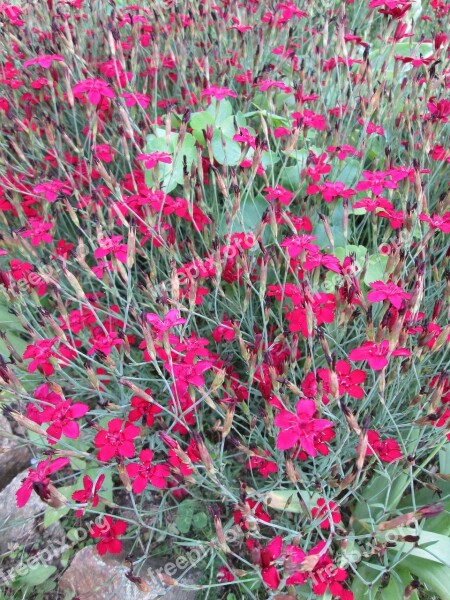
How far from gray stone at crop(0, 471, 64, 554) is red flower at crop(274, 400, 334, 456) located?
3.32 ft

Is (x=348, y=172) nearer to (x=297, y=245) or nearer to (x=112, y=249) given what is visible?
(x=297, y=245)

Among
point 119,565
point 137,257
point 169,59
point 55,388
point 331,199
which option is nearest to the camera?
point 55,388

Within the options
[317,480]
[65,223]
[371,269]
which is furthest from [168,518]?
[65,223]

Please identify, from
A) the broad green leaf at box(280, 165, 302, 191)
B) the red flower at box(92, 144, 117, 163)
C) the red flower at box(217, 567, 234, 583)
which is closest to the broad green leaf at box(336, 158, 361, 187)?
the broad green leaf at box(280, 165, 302, 191)

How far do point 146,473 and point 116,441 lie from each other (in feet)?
0.38

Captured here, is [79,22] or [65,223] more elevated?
[79,22]

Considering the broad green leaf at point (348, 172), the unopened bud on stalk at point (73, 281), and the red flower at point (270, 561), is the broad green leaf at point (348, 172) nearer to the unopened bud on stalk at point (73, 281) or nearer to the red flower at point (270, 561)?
the unopened bud on stalk at point (73, 281)

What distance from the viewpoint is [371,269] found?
1.69 meters

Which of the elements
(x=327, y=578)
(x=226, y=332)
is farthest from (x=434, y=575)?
(x=226, y=332)

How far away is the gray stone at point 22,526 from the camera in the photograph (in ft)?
5.53

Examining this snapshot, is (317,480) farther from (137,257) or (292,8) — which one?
(292,8)

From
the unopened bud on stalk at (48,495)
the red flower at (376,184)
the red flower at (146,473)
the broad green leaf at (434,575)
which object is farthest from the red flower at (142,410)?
the red flower at (376,184)

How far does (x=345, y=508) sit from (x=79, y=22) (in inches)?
94.9

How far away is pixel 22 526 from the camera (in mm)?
1719
